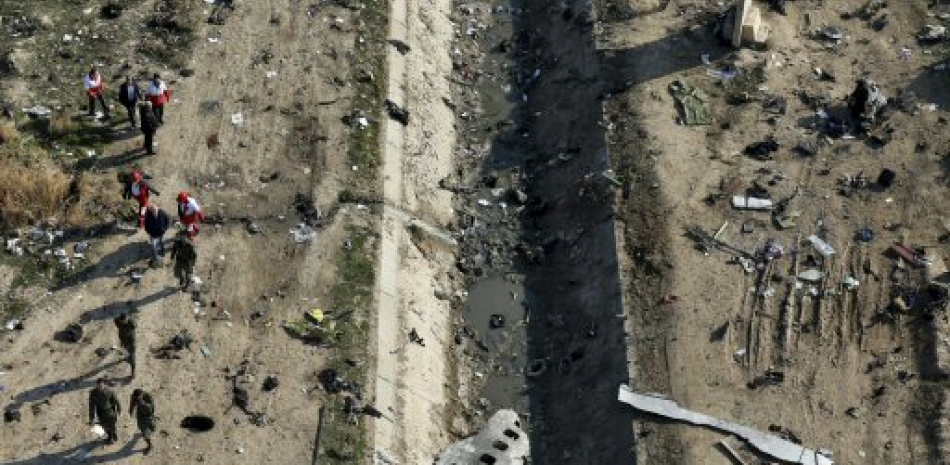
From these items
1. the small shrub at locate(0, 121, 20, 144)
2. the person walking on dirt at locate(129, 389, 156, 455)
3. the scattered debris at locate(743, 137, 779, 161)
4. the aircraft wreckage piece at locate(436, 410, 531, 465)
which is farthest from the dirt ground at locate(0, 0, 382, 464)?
the scattered debris at locate(743, 137, 779, 161)

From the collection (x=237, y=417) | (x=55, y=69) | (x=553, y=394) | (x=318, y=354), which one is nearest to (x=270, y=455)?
(x=237, y=417)

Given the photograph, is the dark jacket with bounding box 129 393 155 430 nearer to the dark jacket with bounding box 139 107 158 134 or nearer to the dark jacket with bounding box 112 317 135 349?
the dark jacket with bounding box 112 317 135 349

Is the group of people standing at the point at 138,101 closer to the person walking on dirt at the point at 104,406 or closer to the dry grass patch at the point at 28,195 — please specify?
the dry grass patch at the point at 28,195

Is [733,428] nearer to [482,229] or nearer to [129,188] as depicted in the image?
[482,229]

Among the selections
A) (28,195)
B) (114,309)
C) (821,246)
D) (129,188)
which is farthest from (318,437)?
(821,246)

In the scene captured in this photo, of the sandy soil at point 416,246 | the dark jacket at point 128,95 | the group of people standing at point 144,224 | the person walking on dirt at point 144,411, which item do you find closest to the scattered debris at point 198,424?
the group of people standing at point 144,224
